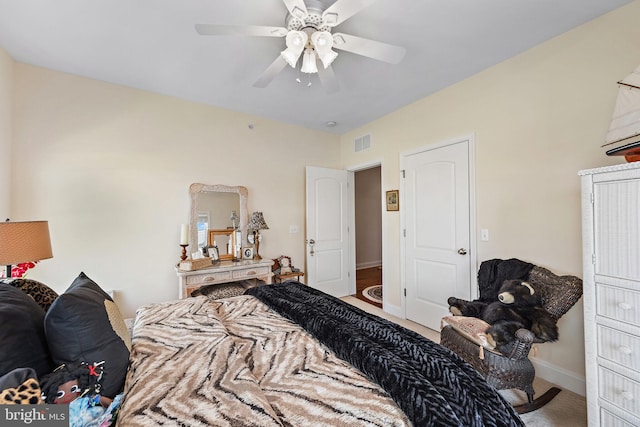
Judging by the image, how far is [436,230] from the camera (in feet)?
9.59

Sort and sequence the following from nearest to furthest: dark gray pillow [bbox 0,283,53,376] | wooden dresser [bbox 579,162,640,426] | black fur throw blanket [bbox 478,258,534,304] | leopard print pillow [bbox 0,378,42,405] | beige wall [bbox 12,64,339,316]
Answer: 1. leopard print pillow [bbox 0,378,42,405]
2. dark gray pillow [bbox 0,283,53,376]
3. wooden dresser [bbox 579,162,640,426]
4. black fur throw blanket [bbox 478,258,534,304]
5. beige wall [bbox 12,64,339,316]

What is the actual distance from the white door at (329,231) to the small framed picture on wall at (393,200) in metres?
0.90

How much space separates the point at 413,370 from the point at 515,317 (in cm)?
122

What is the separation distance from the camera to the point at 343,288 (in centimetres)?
420

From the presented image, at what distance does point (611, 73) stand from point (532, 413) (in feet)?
7.84

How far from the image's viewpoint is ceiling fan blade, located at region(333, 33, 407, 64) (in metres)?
1.62

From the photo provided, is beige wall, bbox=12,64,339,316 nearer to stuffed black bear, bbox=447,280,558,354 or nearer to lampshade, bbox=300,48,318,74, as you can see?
lampshade, bbox=300,48,318,74

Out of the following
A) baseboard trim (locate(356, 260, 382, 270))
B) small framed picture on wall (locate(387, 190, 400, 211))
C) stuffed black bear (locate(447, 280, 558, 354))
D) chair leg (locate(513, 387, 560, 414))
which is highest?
small framed picture on wall (locate(387, 190, 400, 211))

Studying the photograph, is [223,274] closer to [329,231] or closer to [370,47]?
[329,231]

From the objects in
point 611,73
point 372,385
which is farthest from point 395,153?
point 372,385

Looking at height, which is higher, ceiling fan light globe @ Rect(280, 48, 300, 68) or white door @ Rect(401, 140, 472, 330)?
ceiling fan light globe @ Rect(280, 48, 300, 68)

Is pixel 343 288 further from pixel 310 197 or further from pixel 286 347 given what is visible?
pixel 286 347

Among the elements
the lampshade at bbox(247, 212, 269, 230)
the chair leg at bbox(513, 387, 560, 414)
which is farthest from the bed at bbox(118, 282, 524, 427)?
the lampshade at bbox(247, 212, 269, 230)

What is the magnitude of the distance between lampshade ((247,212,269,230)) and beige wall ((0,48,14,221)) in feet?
7.12
